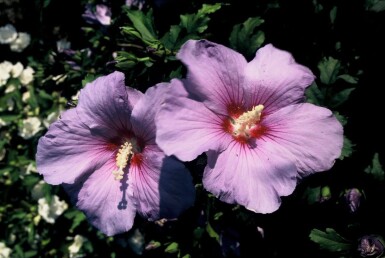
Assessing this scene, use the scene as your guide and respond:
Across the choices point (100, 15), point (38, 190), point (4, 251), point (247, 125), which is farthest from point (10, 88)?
point (247, 125)

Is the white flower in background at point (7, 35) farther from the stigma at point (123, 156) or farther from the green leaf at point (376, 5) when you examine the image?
the green leaf at point (376, 5)

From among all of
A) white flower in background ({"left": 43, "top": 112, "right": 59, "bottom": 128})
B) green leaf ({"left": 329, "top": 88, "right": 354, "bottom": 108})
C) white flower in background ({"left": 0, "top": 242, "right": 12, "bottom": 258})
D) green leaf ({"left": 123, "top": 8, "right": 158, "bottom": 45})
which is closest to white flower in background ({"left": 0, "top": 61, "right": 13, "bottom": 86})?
white flower in background ({"left": 43, "top": 112, "right": 59, "bottom": 128})

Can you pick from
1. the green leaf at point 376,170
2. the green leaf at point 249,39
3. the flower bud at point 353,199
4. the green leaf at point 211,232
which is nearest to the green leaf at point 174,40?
the green leaf at point 249,39

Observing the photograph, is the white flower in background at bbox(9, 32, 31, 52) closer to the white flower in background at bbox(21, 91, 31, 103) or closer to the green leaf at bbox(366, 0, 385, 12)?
the white flower in background at bbox(21, 91, 31, 103)

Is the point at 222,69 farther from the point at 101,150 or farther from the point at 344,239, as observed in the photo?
the point at 344,239

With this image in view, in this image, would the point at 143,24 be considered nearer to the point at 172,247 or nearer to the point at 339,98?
the point at 339,98

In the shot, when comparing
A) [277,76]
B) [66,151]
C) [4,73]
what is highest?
[277,76]
